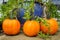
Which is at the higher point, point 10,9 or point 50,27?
point 10,9

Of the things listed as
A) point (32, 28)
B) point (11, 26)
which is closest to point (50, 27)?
point (32, 28)

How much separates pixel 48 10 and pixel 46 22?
12cm

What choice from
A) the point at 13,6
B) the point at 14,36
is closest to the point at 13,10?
the point at 13,6

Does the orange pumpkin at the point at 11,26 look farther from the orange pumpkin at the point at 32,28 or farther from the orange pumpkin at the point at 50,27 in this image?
the orange pumpkin at the point at 50,27

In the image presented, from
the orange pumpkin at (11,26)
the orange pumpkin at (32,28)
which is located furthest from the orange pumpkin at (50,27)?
the orange pumpkin at (11,26)

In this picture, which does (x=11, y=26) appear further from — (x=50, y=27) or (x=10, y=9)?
(x=50, y=27)

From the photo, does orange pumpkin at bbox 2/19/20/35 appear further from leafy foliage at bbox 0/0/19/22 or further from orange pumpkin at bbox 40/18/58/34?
orange pumpkin at bbox 40/18/58/34

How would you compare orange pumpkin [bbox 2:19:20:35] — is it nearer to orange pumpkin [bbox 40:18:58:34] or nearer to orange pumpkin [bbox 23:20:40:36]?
orange pumpkin [bbox 23:20:40:36]

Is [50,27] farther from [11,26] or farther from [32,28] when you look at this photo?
[11,26]

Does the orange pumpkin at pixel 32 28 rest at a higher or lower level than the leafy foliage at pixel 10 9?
lower

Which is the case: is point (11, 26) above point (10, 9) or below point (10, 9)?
below

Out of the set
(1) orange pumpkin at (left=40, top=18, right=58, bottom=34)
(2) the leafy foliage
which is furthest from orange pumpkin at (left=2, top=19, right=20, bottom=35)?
(1) orange pumpkin at (left=40, top=18, right=58, bottom=34)

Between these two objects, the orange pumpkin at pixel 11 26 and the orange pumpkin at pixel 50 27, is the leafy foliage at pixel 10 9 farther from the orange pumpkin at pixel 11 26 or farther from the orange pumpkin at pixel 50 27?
the orange pumpkin at pixel 50 27

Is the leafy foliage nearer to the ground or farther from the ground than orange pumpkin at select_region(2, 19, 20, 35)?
farther from the ground
